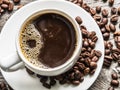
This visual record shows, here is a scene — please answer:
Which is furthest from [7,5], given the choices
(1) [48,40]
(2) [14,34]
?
(1) [48,40]

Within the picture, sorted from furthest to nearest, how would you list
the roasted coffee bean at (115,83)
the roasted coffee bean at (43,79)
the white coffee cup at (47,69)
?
the roasted coffee bean at (115,83) < the roasted coffee bean at (43,79) < the white coffee cup at (47,69)

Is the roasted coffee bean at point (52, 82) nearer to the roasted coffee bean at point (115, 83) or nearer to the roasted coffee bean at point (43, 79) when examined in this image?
the roasted coffee bean at point (43, 79)

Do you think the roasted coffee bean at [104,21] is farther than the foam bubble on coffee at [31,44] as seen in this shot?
Yes

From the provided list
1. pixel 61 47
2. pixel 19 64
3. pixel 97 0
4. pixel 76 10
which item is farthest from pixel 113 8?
pixel 19 64

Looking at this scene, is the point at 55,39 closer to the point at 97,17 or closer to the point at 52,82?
the point at 52,82

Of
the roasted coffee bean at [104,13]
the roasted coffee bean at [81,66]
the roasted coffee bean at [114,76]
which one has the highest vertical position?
the roasted coffee bean at [104,13]

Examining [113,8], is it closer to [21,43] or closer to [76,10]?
[76,10]

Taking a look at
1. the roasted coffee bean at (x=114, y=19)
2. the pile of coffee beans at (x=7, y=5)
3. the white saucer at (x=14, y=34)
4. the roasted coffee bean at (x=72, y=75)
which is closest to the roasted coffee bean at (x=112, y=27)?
the roasted coffee bean at (x=114, y=19)
